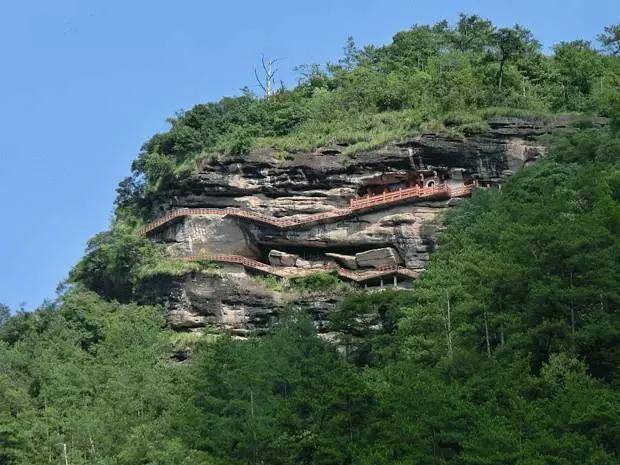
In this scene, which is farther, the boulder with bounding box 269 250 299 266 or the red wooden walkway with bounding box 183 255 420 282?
the boulder with bounding box 269 250 299 266

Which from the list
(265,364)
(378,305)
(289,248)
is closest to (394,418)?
(265,364)

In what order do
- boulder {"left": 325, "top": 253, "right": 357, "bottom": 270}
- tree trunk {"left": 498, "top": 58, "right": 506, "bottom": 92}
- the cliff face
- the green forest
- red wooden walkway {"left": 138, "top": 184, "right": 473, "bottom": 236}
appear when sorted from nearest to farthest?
the green forest
the cliff face
boulder {"left": 325, "top": 253, "right": 357, "bottom": 270}
red wooden walkway {"left": 138, "top": 184, "right": 473, "bottom": 236}
tree trunk {"left": 498, "top": 58, "right": 506, "bottom": 92}

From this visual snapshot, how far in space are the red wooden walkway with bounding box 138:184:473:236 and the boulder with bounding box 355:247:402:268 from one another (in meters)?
2.02

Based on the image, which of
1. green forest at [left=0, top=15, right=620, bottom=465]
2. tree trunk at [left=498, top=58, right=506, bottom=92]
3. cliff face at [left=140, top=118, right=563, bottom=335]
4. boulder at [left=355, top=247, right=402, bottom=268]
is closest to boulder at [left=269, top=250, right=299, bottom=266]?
cliff face at [left=140, top=118, right=563, bottom=335]

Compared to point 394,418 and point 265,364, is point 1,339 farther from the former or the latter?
point 394,418

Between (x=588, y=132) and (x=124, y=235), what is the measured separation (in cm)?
1948

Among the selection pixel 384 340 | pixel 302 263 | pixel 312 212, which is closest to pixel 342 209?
pixel 312 212

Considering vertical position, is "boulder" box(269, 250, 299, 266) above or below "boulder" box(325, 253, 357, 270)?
above

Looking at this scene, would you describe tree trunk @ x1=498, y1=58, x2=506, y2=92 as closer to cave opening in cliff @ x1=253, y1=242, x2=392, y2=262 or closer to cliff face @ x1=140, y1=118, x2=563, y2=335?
cliff face @ x1=140, y1=118, x2=563, y2=335

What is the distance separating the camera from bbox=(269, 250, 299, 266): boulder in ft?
184

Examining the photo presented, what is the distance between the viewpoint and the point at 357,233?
55438mm

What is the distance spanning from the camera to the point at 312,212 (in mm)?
57062

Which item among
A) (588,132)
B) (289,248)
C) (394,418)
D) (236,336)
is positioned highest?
Answer: (588,132)

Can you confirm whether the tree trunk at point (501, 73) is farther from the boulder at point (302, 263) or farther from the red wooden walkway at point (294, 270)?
the boulder at point (302, 263)
